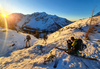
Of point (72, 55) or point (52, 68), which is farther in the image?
point (72, 55)

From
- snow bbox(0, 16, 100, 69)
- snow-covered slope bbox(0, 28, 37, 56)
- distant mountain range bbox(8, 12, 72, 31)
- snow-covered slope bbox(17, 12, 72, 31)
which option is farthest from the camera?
snow-covered slope bbox(17, 12, 72, 31)

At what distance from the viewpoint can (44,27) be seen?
86312mm

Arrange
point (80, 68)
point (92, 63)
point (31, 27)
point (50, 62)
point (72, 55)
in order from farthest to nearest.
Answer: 1. point (31, 27)
2. point (72, 55)
3. point (50, 62)
4. point (92, 63)
5. point (80, 68)

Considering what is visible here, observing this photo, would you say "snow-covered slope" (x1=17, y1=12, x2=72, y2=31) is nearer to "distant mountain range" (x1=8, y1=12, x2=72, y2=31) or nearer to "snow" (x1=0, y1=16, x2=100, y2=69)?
"distant mountain range" (x1=8, y1=12, x2=72, y2=31)

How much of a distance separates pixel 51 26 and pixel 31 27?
37592mm

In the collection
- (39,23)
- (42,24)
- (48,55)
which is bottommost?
(48,55)

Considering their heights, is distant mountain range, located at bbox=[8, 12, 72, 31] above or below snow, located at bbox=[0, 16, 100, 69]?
above

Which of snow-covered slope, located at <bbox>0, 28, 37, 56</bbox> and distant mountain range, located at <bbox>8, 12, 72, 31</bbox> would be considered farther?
distant mountain range, located at <bbox>8, 12, 72, 31</bbox>

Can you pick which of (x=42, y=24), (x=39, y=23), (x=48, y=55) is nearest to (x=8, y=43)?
(x=48, y=55)

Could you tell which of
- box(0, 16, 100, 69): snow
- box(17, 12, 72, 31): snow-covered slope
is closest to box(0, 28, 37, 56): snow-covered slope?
box(0, 16, 100, 69): snow

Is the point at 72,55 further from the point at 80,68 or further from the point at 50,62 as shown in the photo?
the point at 50,62

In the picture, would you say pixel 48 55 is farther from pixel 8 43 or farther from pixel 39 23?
pixel 39 23

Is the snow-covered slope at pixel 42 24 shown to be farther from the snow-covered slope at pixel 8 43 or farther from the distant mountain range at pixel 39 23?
the snow-covered slope at pixel 8 43

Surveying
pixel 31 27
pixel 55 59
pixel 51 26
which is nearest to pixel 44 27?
pixel 51 26
